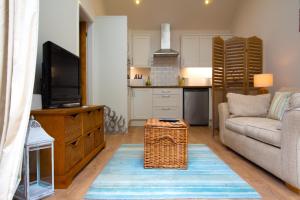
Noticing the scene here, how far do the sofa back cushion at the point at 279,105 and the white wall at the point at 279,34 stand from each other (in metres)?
0.76

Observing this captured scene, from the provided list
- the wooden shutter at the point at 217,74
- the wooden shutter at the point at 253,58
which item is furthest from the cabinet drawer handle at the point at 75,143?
the wooden shutter at the point at 253,58

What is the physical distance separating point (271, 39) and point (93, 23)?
3.15m

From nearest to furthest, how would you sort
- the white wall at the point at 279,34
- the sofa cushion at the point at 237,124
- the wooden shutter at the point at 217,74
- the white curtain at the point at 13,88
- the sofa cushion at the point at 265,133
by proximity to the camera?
the white curtain at the point at 13,88 < the sofa cushion at the point at 265,133 < the sofa cushion at the point at 237,124 < the white wall at the point at 279,34 < the wooden shutter at the point at 217,74

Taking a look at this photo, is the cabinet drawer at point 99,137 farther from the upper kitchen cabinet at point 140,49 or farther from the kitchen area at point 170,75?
the upper kitchen cabinet at point 140,49

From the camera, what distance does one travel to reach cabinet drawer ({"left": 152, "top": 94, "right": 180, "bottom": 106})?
5.53 m

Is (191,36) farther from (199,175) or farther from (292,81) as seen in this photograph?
(199,175)

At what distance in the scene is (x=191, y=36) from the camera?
587cm

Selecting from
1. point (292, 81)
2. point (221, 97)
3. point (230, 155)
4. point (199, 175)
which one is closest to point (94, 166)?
point (199, 175)

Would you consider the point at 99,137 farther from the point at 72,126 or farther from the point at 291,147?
the point at 291,147

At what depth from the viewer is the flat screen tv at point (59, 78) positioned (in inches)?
83.8

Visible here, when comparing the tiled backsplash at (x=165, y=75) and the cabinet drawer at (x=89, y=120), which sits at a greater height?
the tiled backsplash at (x=165, y=75)

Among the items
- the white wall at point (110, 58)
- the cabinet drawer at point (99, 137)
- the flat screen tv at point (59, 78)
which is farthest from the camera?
the white wall at point (110, 58)

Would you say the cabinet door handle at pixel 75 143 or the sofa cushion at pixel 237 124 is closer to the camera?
the cabinet door handle at pixel 75 143

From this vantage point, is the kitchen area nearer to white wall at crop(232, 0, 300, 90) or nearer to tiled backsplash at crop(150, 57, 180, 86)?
tiled backsplash at crop(150, 57, 180, 86)
